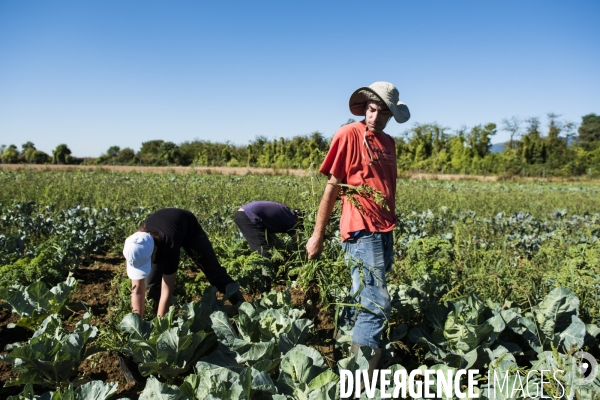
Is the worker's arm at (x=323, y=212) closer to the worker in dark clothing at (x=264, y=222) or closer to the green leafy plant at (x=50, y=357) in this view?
the worker in dark clothing at (x=264, y=222)

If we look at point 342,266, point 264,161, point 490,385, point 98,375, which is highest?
point 264,161

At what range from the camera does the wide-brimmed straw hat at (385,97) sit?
2.23 meters

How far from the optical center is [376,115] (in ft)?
7.61

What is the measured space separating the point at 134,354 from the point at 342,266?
1.32m

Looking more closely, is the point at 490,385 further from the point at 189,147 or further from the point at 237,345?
the point at 189,147

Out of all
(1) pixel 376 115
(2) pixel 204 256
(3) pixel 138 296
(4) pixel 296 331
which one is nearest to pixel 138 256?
(3) pixel 138 296

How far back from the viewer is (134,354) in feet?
7.32

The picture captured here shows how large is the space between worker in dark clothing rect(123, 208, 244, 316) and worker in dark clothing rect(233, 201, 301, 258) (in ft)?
1.60

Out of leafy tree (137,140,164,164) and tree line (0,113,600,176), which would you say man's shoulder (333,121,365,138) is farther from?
leafy tree (137,140,164,164)

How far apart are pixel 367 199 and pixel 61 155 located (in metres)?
47.2

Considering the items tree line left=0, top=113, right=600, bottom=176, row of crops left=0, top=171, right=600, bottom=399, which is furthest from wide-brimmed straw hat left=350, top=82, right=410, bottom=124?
tree line left=0, top=113, right=600, bottom=176

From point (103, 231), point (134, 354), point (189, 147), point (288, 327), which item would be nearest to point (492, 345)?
point (288, 327)

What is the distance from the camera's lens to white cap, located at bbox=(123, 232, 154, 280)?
240 cm

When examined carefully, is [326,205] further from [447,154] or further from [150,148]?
[150,148]
